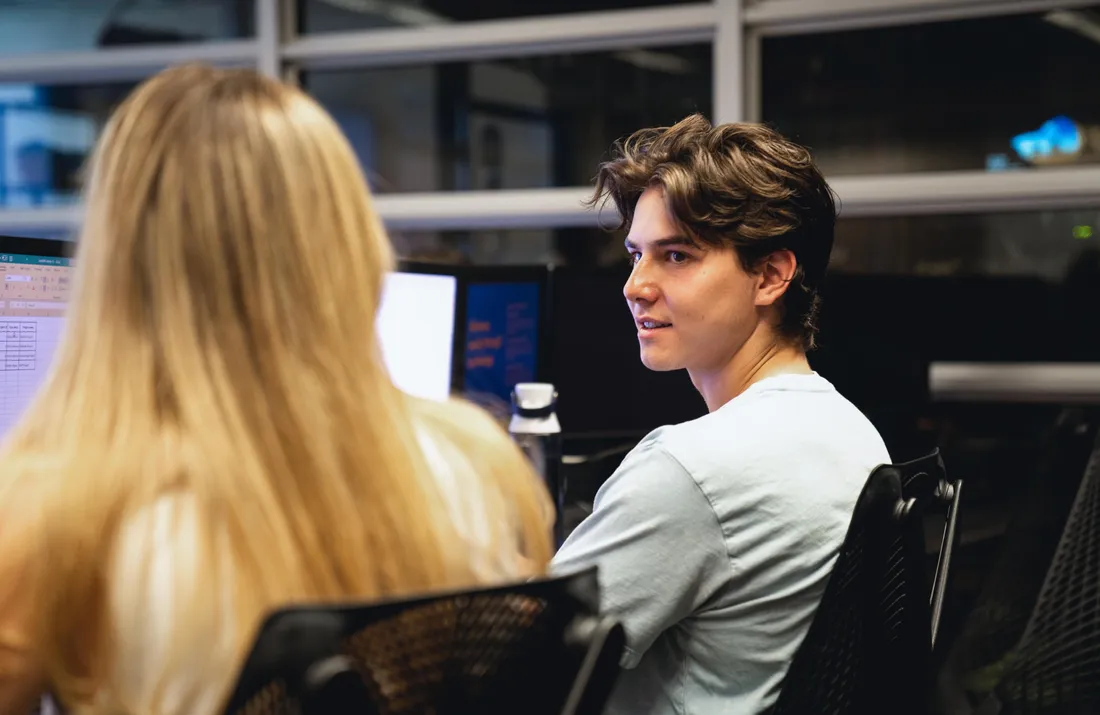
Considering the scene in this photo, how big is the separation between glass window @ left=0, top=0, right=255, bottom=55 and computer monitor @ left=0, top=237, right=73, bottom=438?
2.70 metres

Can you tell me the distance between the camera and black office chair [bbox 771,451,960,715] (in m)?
1.21

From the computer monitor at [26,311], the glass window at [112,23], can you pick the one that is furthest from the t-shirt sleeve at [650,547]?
the glass window at [112,23]

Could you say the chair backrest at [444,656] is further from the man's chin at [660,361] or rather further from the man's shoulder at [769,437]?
the man's chin at [660,361]

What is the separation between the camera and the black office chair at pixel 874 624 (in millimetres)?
1209

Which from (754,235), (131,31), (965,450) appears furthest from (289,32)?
(754,235)

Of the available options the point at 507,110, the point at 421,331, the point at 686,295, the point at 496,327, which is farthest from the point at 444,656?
the point at 507,110

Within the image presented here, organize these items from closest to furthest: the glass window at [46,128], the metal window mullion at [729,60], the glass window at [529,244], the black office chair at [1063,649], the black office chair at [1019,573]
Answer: the black office chair at [1063,649] → the black office chair at [1019,573] → the metal window mullion at [729,60] → the glass window at [529,244] → the glass window at [46,128]

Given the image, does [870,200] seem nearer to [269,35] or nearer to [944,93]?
[944,93]

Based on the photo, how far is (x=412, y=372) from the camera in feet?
6.92

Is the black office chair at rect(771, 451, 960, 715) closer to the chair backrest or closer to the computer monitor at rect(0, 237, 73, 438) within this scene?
the chair backrest

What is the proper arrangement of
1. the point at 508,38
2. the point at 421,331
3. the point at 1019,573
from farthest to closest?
the point at 508,38 < the point at 1019,573 < the point at 421,331

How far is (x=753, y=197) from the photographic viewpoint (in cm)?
151

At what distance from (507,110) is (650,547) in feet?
9.74

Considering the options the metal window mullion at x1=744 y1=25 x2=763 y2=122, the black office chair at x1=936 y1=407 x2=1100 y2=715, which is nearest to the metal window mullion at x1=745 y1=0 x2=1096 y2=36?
the metal window mullion at x1=744 y1=25 x2=763 y2=122
